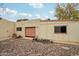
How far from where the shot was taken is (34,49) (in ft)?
15.2

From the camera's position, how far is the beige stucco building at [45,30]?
15.2 ft

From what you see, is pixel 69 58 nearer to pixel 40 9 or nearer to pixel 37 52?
pixel 37 52

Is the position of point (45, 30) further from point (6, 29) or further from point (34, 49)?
point (6, 29)

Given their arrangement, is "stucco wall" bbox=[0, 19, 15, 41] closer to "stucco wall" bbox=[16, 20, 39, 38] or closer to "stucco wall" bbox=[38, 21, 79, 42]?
"stucco wall" bbox=[16, 20, 39, 38]

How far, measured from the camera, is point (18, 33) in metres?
4.77

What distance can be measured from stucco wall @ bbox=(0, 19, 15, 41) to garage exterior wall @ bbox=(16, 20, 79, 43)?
146mm

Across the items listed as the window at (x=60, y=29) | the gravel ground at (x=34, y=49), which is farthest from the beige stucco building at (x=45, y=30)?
the gravel ground at (x=34, y=49)

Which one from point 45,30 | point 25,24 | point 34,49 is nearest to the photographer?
point 34,49

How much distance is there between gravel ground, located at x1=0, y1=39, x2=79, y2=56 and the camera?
4562mm

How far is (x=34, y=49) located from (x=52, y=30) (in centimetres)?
61

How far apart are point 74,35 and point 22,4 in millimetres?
1364

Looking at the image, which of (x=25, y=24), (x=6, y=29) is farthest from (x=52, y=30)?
(x=6, y=29)

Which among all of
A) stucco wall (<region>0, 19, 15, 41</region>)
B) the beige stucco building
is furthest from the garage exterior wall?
stucco wall (<region>0, 19, 15, 41</region>)

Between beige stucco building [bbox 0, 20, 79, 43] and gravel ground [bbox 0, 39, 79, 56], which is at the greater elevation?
beige stucco building [bbox 0, 20, 79, 43]
